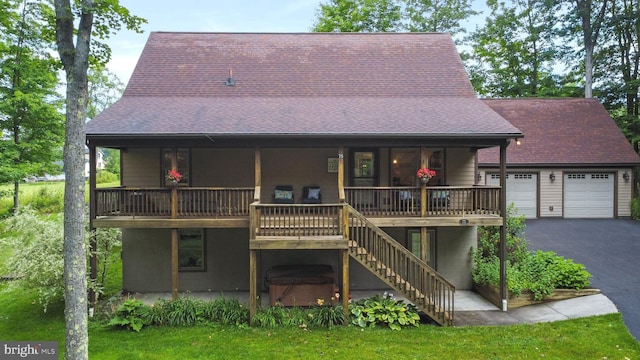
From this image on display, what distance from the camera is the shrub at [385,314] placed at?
28.1 feet

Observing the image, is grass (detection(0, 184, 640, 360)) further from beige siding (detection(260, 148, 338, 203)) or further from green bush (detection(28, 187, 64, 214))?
green bush (detection(28, 187, 64, 214))

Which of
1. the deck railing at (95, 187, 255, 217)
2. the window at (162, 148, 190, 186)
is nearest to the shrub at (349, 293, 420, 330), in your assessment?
the deck railing at (95, 187, 255, 217)

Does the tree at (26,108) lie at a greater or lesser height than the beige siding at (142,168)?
greater

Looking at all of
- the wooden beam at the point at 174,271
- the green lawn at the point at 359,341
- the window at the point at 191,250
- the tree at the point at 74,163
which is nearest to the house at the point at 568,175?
the green lawn at the point at 359,341

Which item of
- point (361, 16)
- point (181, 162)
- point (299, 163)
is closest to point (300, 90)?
point (299, 163)

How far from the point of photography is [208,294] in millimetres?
10953

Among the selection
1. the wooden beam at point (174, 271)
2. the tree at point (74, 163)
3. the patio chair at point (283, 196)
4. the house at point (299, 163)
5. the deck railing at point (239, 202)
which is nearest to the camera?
the tree at point (74, 163)

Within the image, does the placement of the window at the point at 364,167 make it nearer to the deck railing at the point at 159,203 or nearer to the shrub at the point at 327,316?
the deck railing at the point at 159,203

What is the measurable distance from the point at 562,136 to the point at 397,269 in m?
13.2

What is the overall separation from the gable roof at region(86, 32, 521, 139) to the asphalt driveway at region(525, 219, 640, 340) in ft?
16.0

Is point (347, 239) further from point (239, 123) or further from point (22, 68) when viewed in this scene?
point (22, 68)

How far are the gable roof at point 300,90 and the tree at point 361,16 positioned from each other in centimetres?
927

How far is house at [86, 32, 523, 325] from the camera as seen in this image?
913 cm

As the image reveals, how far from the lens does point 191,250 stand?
37.3ft
